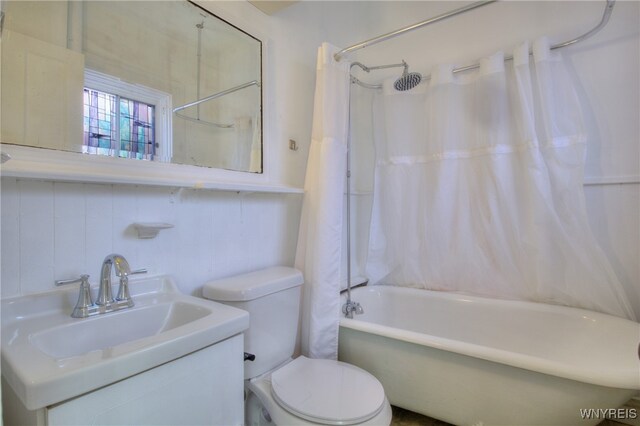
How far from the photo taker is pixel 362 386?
125 cm

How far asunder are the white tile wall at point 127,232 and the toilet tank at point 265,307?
15 centimetres

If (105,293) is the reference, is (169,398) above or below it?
below

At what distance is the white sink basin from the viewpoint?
2.03 feet

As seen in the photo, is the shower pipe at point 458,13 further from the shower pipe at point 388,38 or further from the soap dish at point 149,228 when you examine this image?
the soap dish at point 149,228

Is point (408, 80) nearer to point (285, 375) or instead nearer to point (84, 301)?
point (285, 375)

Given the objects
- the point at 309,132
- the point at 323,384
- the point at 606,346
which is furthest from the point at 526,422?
the point at 309,132

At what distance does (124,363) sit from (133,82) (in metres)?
1.01

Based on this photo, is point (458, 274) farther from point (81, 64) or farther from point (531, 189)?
point (81, 64)

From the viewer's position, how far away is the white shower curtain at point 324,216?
1.64m

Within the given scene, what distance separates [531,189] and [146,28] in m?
1.99

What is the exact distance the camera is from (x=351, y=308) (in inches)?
76.5

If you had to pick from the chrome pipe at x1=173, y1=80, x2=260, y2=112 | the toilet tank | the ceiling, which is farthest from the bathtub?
the ceiling

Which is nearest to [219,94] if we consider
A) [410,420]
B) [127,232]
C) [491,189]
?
[127,232]

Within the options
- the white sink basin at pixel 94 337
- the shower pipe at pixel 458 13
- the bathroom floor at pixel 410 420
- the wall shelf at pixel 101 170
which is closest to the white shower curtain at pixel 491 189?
the shower pipe at pixel 458 13
